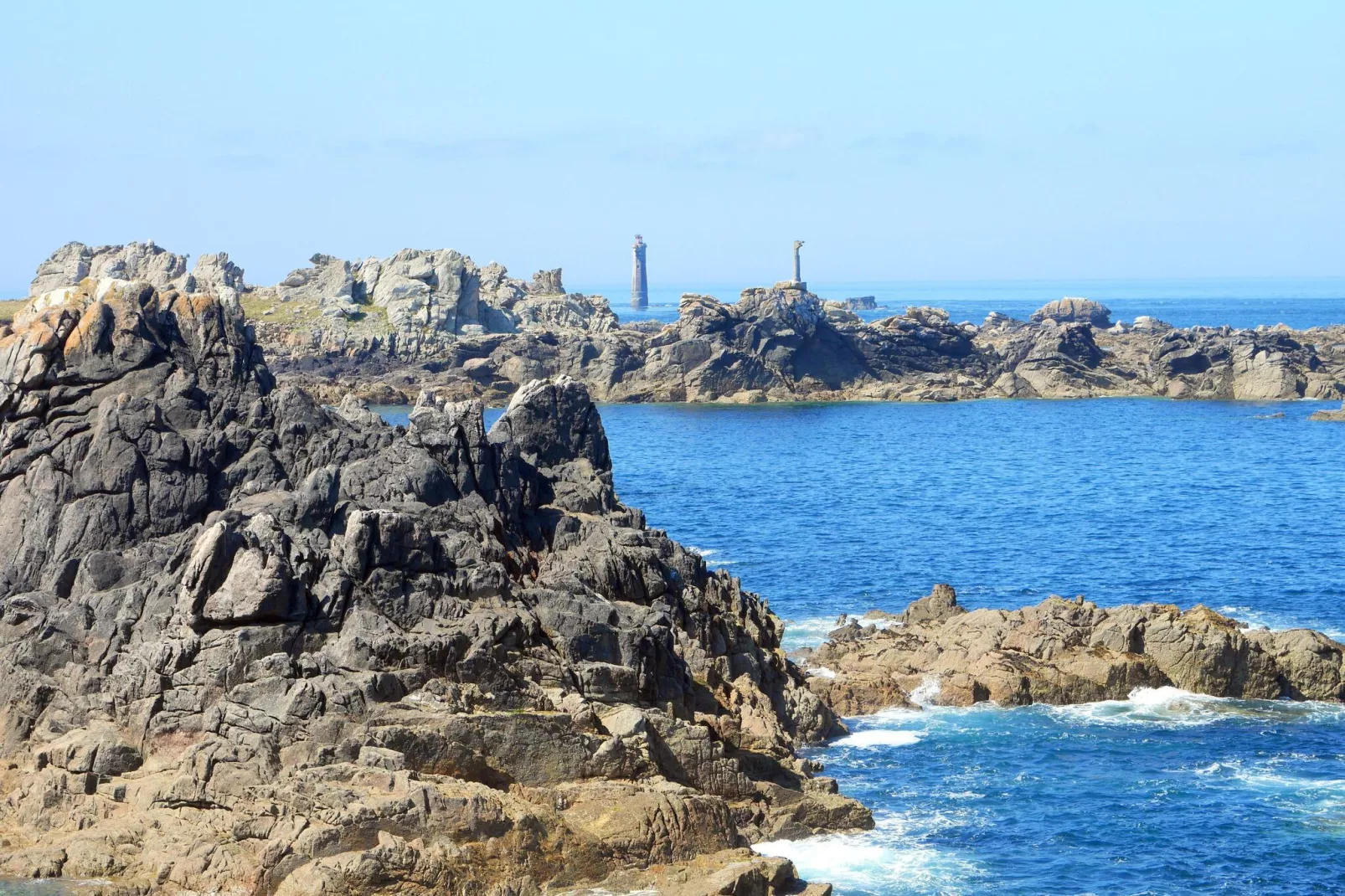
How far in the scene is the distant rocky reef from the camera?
168 metres

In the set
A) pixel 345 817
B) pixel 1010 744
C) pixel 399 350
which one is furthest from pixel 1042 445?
pixel 345 817

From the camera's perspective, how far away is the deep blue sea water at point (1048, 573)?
3738 cm

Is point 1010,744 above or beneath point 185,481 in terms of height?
beneath

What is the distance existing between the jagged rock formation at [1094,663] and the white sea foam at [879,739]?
2.43m

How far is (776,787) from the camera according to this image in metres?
37.7

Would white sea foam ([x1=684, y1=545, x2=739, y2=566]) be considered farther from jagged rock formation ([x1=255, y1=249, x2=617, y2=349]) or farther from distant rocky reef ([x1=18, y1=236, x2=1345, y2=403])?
jagged rock formation ([x1=255, y1=249, x2=617, y2=349])

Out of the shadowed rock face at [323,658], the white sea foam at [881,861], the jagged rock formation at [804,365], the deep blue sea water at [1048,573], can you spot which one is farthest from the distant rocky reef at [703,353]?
the white sea foam at [881,861]

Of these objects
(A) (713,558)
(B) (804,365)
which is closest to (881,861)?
(A) (713,558)

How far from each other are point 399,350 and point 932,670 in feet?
421

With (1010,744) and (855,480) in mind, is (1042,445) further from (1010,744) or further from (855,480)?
(1010,744)

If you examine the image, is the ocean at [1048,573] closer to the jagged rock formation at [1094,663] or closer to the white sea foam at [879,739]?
the white sea foam at [879,739]

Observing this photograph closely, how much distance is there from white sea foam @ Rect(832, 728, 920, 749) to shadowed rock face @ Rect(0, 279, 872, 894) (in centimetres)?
94

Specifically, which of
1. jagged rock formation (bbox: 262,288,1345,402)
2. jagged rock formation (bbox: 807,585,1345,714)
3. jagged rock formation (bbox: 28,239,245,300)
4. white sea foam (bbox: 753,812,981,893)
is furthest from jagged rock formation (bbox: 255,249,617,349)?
white sea foam (bbox: 753,812,981,893)

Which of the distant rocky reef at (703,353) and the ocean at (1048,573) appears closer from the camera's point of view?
the ocean at (1048,573)
